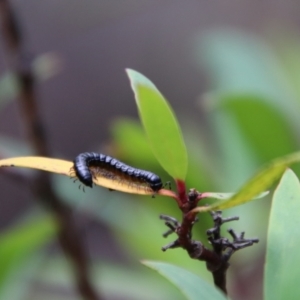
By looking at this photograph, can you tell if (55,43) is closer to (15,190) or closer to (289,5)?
(15,190)

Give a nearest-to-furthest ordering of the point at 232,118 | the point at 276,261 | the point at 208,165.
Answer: the point at 276,261 < the point at 232,118 < the point at 208,165

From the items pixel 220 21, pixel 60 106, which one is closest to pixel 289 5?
pixel 220 21

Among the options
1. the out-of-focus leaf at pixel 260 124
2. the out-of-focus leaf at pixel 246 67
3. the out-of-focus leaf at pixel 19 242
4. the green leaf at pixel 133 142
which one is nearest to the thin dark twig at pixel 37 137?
the out-of-focus leaf at pixel 19 242

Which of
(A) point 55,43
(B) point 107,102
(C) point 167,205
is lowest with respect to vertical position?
(C) point 167,205

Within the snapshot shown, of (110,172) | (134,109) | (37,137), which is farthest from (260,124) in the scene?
(134,109)

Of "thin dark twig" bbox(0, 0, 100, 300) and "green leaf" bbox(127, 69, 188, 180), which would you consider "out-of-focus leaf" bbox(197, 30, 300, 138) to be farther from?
"green leaf" bbox(127, 69, 188, 180)

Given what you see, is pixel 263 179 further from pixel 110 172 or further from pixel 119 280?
pixel 119 280
